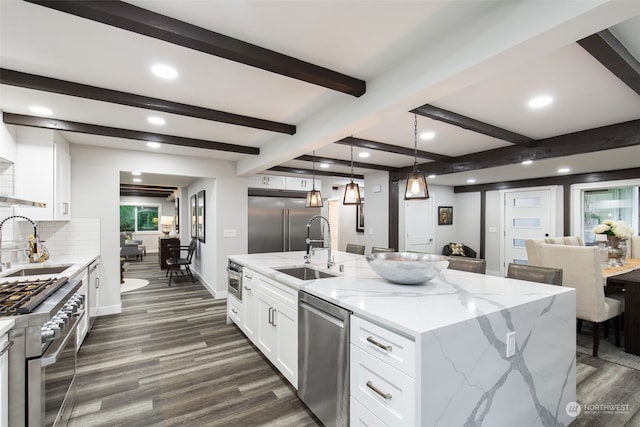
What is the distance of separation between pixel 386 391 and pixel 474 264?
1929mm

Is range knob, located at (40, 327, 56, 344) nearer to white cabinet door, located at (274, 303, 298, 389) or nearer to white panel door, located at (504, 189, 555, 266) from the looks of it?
white cabinet door, located at (274, 303, 298, 389)

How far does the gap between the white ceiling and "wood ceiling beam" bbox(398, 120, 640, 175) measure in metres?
0.17

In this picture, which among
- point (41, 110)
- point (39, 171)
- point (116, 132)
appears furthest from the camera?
point (116, 132)

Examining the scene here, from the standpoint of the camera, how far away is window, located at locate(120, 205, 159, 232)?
36.7 feet

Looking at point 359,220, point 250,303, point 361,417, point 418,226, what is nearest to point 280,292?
point 250,303

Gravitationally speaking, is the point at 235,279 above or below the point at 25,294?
below

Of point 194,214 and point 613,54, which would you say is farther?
point 194,214

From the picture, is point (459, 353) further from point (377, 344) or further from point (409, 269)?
point (409, 269)

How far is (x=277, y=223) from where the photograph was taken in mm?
5984

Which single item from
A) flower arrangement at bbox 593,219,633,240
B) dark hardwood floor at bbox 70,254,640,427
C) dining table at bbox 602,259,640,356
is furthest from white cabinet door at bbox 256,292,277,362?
flower arrangement at bbox 593,219,633,240

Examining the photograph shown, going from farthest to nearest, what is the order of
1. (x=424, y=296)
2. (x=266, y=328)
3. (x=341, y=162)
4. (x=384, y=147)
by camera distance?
1. (x=341, y=162)
2. (x=384, y=147)
3. (x=266, y=328)
4. (x=424, y=296)

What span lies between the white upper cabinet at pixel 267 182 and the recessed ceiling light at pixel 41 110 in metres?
3.16

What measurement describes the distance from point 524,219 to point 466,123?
513cm

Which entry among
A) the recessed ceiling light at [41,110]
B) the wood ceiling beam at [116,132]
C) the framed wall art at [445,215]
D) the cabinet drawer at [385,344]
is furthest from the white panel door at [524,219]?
the recessed ceiling light at [41,110]
